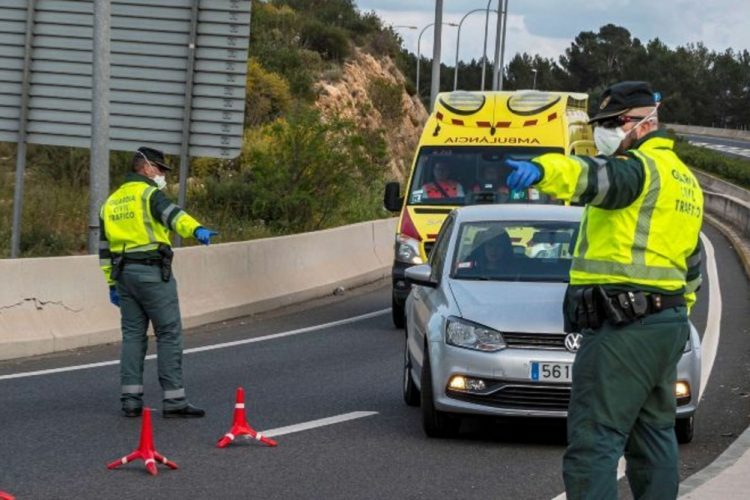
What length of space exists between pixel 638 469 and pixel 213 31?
17003mm

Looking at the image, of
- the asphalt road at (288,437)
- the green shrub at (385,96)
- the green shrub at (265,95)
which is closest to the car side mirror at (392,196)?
the asphalt road at (288,437)

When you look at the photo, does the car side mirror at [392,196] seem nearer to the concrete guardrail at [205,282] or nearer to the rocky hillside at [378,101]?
the concrete guardrail at [205,282]

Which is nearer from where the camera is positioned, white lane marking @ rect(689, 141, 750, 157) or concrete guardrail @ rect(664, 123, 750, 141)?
white lane marking @ rect(689, 141, 750, 157)

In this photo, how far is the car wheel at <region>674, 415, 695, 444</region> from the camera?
10633mm

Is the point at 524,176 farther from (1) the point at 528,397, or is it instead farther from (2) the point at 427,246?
(2) the point at 427,246

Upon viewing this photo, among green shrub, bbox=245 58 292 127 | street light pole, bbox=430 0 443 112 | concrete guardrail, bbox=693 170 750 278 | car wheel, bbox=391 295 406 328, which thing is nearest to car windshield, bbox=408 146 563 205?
car wheel, bbox=391 295 406 328

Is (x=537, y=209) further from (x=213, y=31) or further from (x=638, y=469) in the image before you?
(x=213, y=31)

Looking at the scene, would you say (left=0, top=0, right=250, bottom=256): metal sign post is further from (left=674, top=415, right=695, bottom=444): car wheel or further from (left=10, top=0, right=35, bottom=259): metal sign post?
(left=674, top=415, right=695, bottom=444): car wheel

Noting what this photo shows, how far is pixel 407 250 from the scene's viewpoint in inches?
714

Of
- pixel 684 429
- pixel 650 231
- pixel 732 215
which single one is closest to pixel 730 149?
pixel 732 215

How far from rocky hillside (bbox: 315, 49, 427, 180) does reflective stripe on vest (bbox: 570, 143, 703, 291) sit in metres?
46.8

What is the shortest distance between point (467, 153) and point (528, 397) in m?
8.99

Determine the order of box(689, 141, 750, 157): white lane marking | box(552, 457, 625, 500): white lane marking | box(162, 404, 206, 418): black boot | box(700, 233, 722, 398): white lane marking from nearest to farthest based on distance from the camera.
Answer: box(552, 457, 625, 500): white lane marking → box(162, 404, 206, 418): black boot → box(700, 233, 722, 398): white lane marking → box(689, 141, 750, 157): white lane marking

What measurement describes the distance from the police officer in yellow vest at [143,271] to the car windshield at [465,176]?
7031 millimetres
